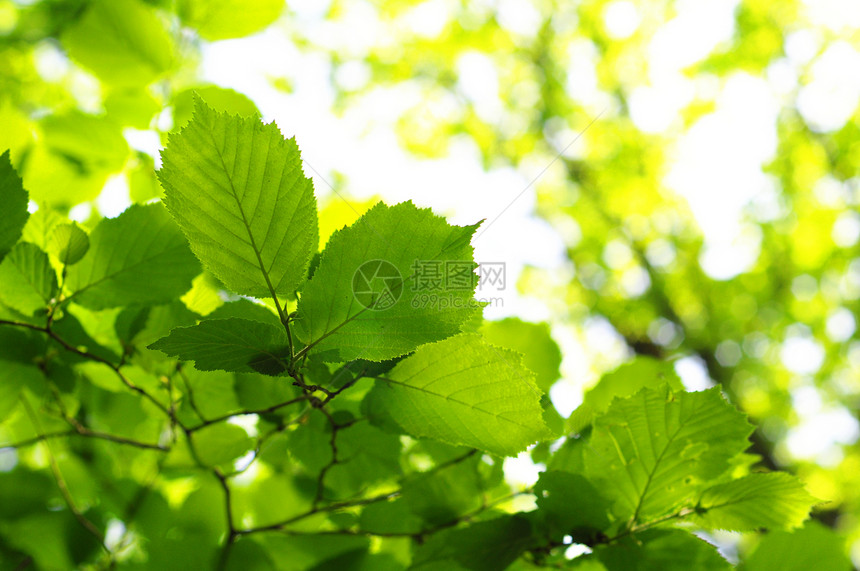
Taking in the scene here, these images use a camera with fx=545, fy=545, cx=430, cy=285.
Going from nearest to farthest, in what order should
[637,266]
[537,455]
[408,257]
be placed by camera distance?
[408,257] < [537,455] < [637,266]

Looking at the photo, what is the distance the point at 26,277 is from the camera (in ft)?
1.95

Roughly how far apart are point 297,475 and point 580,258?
633cm

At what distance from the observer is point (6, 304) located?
2.01 ft

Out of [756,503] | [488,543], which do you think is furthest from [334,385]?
[756,503]

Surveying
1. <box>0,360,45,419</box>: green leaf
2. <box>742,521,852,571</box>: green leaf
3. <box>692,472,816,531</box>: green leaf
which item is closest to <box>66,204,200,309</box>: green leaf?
<box>0,360,45,419</box>: green leaf

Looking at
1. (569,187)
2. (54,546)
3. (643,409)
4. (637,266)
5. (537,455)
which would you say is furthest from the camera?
(569,187)

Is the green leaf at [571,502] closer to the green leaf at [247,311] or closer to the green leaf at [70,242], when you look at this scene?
the green leaf at [247,311]

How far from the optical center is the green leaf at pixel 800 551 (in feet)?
2.31

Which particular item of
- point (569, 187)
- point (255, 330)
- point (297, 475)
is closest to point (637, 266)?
point (569, 187)

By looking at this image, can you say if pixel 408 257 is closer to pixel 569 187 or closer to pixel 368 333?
pixel 368 333

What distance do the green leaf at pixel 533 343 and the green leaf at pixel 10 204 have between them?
20.2 inches

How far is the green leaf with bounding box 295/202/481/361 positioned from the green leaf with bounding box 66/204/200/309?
0.27 meters

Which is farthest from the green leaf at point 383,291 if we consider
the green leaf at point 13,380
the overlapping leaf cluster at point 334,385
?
the green leaf at point 13,380

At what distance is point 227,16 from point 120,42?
0.17m
